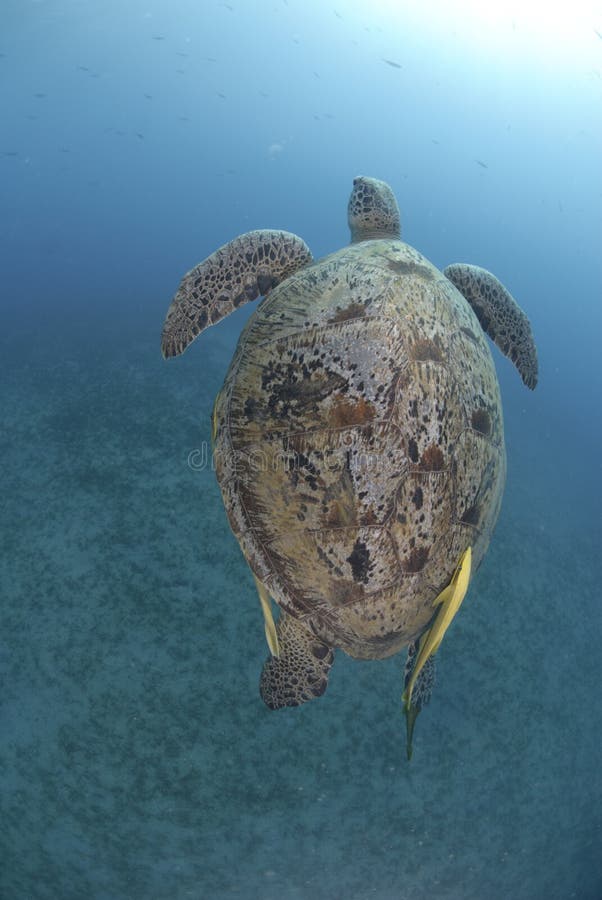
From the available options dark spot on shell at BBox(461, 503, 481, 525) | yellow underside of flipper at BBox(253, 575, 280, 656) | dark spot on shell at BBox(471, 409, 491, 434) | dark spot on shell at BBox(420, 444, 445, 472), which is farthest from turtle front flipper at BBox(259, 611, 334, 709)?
dark spot on shell at BBox(471, 409, 491, 434)

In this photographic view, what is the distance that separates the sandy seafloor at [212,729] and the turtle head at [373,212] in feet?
6.47

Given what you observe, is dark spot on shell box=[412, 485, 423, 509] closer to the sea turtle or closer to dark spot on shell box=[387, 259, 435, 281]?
the sea turtle

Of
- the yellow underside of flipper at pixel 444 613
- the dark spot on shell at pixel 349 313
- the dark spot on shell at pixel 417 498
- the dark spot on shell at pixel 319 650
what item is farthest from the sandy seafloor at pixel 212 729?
the dark spot on shell at pixel 349 313

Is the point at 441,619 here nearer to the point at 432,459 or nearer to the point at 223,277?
the point at 432,459

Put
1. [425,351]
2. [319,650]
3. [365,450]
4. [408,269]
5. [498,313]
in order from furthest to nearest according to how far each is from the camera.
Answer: [498,313] → [319,650] → [408,269] → [425,351] → [365,450]

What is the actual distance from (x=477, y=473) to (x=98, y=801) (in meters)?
2.56

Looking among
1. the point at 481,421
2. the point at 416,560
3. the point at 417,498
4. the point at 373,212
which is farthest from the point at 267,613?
the point at 373,212

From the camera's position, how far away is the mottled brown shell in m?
1.57

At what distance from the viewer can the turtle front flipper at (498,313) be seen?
2670 mm

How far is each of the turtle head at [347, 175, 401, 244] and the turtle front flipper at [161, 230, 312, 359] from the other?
1.62 ft

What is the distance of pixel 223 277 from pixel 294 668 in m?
1.90

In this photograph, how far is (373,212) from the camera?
274cm

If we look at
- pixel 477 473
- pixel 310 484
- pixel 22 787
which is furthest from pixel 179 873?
Result: pixel 477 473

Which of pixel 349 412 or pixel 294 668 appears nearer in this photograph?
pixel 349 412
